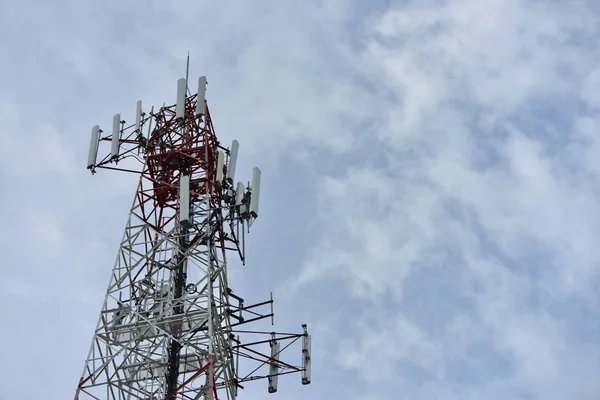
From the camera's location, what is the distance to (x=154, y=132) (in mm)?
46031

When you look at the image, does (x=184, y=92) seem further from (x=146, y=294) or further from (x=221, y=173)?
(x=146, y=294)

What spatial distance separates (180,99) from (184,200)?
5.95 metres

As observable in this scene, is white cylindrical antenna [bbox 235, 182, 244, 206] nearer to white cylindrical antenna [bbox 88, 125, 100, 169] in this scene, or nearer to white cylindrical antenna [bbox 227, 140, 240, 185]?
white cylindrical antenna [bbox 227, 140, 240, 185]

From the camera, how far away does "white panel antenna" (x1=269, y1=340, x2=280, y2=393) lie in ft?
139

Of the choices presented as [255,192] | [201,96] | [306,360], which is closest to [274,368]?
[306,360]

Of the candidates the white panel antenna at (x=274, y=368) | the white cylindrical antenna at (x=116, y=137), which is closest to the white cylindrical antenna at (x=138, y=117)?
the white cylindrical antenna at (x=116, y=137)

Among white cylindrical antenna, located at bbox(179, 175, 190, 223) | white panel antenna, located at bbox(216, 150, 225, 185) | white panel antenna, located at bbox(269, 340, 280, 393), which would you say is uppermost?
white panel antenna, located at bbox(216, 150, 225, 185)

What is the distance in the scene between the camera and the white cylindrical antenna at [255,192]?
140 ft

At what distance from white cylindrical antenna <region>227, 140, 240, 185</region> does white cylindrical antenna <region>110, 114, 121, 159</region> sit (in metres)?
5.22

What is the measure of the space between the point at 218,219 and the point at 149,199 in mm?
3387

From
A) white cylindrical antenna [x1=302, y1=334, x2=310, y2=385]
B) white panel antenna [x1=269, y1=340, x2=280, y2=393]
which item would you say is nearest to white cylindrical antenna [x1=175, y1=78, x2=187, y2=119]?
white panel antenna [x1=269, y1=340, x2=280, y2=393]

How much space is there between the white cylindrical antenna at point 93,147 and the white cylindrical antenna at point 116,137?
892 millimetres

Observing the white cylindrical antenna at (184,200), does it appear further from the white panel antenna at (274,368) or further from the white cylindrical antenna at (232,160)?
the white panel antenna at (274,368)

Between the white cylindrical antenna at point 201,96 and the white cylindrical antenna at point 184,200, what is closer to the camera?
the white cylindrical antenna at point 184,200
